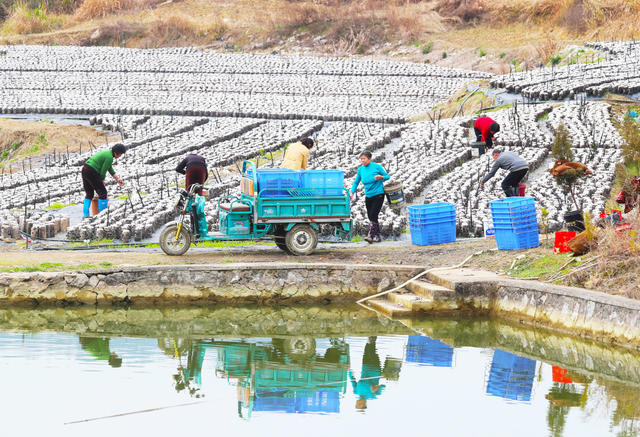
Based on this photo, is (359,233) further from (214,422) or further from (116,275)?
(214,422)

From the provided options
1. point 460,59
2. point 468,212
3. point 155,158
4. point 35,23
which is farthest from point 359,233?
point 35,23

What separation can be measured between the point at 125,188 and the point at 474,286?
881 cm

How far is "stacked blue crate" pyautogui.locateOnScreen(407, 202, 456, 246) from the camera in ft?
40.3

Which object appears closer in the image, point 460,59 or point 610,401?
point 610,401

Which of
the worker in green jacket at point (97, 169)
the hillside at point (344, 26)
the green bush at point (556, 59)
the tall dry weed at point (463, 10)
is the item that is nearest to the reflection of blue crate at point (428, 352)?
the worker in green jacket at point (97, 169)

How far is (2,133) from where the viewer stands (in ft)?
84.7

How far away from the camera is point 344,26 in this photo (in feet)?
153

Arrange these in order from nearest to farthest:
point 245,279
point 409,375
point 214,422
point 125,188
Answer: point 214,422 < point 409,375 < point 245,279 < point 125,188

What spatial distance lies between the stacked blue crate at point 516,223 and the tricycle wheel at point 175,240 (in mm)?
3830

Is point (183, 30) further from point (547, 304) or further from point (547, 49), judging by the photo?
point (547, 304)

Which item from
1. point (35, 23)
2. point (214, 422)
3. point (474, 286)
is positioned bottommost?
point (214, 422)

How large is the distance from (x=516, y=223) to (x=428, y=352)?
2850 mm

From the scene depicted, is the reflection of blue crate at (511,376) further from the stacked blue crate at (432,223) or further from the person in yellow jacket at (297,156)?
the person in yellow jacket at (297,156)

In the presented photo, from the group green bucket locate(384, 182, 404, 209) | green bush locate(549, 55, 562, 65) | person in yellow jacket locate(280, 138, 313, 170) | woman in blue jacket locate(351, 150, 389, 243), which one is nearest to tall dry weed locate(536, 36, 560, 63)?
green bush locate(549, 55, 562, 65)
